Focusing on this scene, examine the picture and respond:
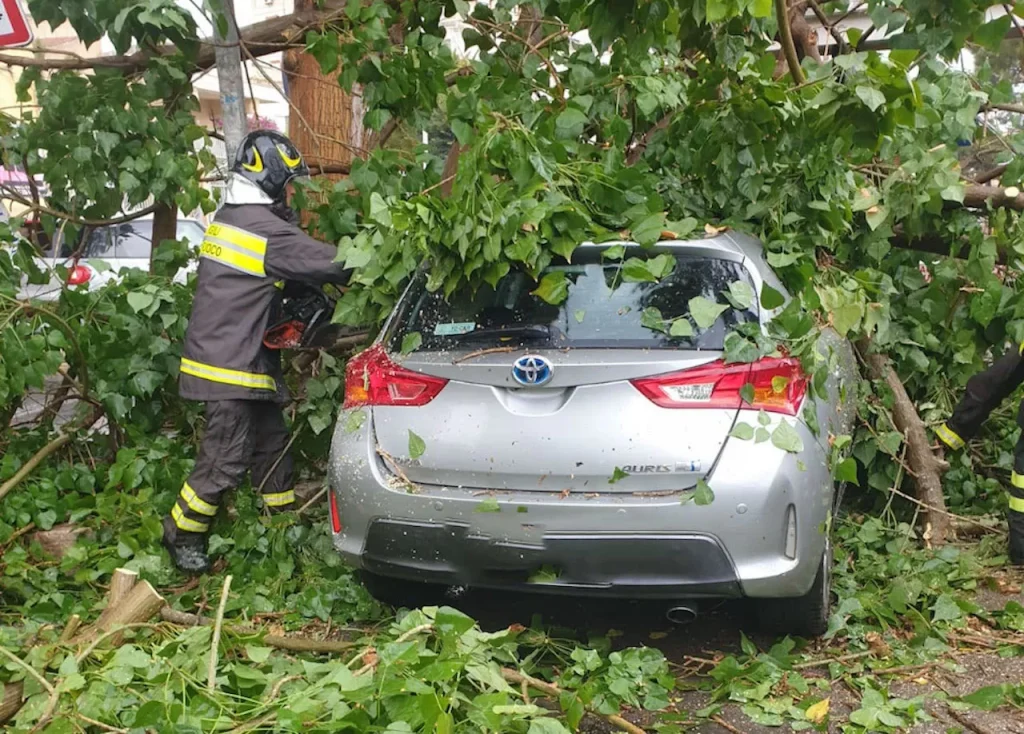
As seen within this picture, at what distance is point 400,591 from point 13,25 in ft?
9.70

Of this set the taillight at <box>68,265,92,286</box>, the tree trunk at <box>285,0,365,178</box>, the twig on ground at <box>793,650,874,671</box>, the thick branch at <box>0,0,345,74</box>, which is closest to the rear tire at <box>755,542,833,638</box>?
the twig on ground at <box>793,650,874,671</box>

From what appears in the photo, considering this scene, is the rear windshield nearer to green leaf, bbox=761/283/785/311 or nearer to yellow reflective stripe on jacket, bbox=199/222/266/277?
green leaf, bbox=761/283/785/311

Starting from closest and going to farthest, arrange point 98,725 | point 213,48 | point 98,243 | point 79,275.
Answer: point 98,725 → point 213,48 → point 79,275 → point 98,243

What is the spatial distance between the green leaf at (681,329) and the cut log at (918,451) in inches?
73.9

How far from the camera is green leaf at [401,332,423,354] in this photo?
3.59 meters

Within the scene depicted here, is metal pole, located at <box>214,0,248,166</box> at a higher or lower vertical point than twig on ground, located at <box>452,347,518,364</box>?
higher

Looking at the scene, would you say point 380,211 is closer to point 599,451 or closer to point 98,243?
point 599,451

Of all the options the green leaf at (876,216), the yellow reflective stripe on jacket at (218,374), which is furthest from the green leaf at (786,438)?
the yellow reflective stripe on jacket at (218,374)

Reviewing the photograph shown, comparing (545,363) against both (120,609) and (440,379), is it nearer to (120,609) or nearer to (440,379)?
(440,379)

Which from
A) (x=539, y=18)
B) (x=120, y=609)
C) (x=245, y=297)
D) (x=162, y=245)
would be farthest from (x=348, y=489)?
(x=539, y=18)

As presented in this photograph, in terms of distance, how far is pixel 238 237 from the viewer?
4.54m

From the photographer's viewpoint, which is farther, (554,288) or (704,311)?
(554,288)

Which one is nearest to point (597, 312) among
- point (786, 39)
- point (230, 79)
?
point (786, 39)

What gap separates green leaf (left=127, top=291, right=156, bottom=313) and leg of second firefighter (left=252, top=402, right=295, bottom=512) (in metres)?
0.77
